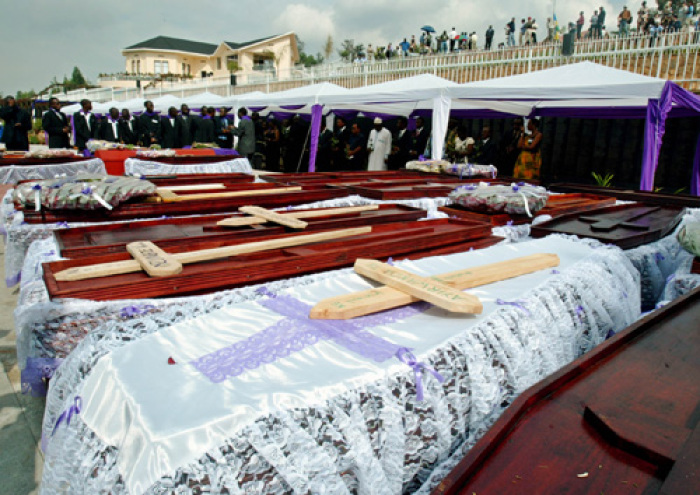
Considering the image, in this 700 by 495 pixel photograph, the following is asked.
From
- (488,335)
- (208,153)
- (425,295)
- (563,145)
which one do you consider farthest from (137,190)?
(563,145)

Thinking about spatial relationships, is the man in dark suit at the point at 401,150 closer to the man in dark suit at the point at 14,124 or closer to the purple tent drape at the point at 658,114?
the purple tent drape at the point at 658,114

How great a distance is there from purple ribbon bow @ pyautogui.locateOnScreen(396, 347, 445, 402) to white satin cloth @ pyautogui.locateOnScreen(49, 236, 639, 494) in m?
0.02

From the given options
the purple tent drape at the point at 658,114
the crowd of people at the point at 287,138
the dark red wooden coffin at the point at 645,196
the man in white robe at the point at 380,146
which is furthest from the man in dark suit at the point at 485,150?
the dark red wooden coffin at the point at 645,196

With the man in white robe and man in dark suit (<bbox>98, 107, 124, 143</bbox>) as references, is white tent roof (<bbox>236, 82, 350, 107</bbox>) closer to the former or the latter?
the man in white robe

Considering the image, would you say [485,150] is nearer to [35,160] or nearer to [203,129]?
[203,129]

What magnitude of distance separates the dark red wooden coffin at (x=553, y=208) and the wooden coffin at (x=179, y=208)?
1.04 m

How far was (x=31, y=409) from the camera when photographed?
93.4 inches

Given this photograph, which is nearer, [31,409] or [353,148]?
[31,409]

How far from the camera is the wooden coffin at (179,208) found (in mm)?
2818

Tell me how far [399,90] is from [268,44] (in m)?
38.8

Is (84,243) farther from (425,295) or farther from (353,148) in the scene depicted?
(353,148)

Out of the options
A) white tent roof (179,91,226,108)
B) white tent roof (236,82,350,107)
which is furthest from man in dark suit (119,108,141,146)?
white tent roof (236,82,350,107)

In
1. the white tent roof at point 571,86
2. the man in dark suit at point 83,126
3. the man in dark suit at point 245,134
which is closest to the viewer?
the white tent roof at point 571,86

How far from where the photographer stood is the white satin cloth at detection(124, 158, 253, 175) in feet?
20.3
